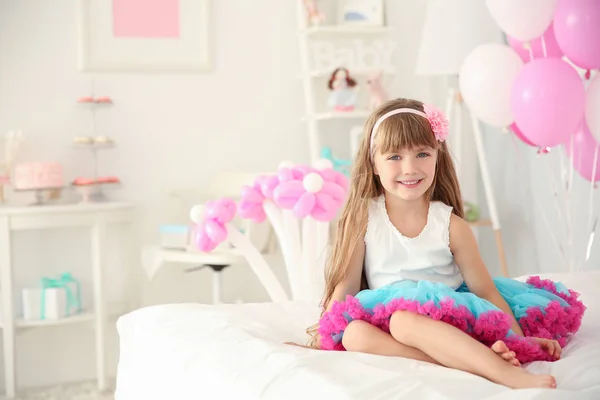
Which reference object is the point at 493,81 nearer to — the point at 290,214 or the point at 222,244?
the point at 290,214

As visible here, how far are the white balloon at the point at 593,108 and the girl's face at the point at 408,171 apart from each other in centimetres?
85

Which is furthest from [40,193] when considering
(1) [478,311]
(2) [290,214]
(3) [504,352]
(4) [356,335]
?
(3) [504,352]

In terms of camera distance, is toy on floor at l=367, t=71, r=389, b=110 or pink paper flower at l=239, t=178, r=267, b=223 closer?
pink paper flower at l=239, t=178, r=267, b=223

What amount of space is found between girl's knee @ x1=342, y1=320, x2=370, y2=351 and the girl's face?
332mm

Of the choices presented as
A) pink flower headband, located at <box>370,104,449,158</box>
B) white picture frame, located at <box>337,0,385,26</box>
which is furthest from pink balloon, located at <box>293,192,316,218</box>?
white picture frame, located at <box>337,0,385,26</box>

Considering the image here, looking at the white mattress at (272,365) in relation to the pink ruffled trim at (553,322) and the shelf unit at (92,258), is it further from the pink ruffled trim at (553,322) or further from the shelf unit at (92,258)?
the shelf unit at (92,258)

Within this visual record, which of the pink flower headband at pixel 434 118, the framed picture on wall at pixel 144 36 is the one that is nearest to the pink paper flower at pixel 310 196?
the pink flower headband at pixel 434 118

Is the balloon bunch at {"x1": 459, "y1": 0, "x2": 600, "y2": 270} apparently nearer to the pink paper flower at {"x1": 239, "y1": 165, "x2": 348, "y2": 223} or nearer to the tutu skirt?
the pink paper flower at {"x1": 239, "y1": 165, "x2": 348, "y2": 223}

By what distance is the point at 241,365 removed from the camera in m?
1.50

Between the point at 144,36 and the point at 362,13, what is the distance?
1.00 m

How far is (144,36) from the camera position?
3.61 meters

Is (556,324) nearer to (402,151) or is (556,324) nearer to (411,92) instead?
(402,151)

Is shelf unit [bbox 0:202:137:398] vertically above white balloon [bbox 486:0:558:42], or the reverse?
white balloon [bbox 486:0:558:42]

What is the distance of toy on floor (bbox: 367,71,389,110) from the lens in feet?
12.0
